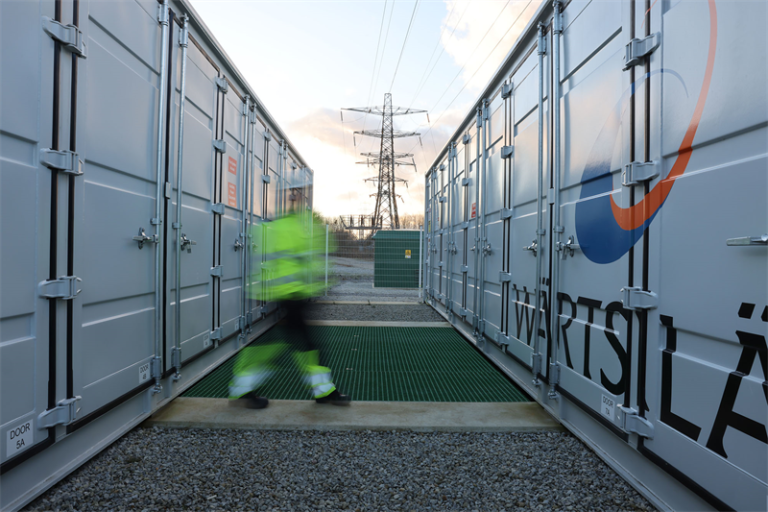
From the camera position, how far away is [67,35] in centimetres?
233

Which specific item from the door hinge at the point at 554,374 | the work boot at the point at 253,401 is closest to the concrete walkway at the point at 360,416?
the work boot at the point at 253,401

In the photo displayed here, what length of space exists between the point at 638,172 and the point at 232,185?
13.5 feet

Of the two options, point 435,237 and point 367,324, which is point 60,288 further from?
point 435,237

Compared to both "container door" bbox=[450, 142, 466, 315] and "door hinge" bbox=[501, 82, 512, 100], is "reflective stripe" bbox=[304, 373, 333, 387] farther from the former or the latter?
"container door" bbox=[450, 142, 466, 315]

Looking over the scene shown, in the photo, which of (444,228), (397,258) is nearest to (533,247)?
(444,228)

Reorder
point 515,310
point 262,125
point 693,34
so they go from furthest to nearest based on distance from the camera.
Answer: point 262,125 < point 515,310 < point 693,34

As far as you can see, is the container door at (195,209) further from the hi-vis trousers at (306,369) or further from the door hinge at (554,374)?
the door hinge at (554,374)

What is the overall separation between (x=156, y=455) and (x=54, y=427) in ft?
2.07

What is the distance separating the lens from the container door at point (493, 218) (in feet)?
15.8

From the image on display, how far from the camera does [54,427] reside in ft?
7.73

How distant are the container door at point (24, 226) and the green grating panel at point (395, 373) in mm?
1805

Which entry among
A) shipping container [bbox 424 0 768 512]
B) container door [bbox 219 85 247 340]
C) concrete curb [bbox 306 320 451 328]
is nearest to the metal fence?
concrete curb [bbox 306 320 451 328]

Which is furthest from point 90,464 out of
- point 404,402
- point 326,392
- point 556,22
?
point 556,22

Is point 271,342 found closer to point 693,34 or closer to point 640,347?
point 640,347
